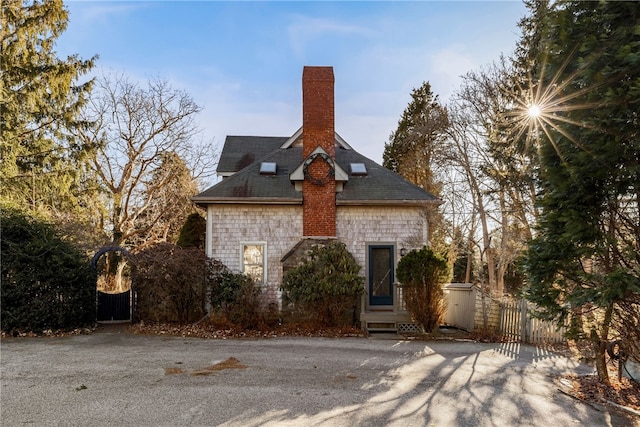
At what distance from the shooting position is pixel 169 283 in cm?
1218

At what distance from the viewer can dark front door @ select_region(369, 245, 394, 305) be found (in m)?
13.6

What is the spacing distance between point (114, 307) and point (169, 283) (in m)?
2.83

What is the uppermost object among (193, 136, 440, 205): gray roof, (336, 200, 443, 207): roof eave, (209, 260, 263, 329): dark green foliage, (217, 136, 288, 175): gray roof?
(217, 136, 288, 175): gray roof

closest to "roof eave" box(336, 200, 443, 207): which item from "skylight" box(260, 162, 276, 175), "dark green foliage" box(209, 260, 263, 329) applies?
"skylight" box(260, 162, 276, 175)

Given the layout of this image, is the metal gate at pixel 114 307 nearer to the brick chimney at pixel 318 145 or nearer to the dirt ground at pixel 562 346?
the dirt ground at pixel 562 346

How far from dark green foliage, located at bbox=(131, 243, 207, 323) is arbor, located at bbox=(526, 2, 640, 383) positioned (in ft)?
29.8

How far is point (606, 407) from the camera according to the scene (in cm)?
576

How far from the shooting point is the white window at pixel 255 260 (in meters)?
13.6

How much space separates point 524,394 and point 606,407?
3.34ft

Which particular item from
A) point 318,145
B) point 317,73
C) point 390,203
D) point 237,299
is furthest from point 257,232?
point 317,73

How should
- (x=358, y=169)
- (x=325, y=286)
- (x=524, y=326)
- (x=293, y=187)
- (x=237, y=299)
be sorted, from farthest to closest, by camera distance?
(x=358, y=169) < (x=293, y=187) < (x=237, y=299) < (x=325, y=286) < (x=524, y=326)

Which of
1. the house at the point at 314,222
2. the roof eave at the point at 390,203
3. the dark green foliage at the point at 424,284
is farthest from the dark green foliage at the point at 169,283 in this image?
the dark green foliage at the point at 424,284

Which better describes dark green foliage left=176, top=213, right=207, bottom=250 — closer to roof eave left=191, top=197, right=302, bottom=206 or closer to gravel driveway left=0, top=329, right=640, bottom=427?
roof eave left=191, top=197, right=302, bottom=206

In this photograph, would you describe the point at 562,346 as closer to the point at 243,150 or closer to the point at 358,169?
the point at 358,169
